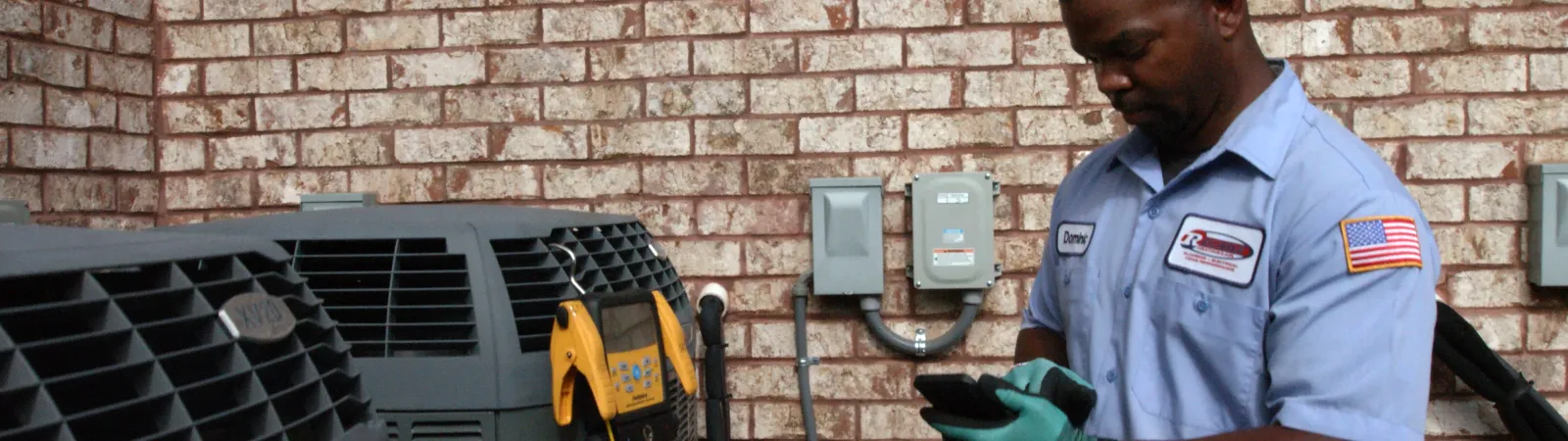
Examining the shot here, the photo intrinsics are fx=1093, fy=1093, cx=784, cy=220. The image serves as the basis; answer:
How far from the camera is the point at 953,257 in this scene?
10.9ft

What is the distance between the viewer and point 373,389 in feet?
5.95

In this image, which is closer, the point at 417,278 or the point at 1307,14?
the point at 417,278

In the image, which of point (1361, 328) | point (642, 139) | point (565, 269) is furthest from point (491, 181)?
point (1361, 328)

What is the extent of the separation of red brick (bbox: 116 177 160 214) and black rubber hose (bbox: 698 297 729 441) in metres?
2.07

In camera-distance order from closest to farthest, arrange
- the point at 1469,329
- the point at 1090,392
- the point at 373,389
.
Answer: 1. the point at 1090,392
2. the point at 373,389
3. the point at 1469,329

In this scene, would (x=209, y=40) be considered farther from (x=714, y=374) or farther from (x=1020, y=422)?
(x=1020, y=422)

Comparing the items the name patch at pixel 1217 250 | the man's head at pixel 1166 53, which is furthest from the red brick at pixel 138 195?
the name patch at pixel 1217 250

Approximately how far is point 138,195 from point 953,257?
268 centimetres

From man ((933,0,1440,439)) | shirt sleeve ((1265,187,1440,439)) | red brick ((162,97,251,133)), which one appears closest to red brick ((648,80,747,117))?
red brick ((162,97,251,133))

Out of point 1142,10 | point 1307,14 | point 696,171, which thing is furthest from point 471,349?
point 1307,14

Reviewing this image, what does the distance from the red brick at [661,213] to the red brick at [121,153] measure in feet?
5.04

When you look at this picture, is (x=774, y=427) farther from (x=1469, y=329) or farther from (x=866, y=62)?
(x=1469, y=329)

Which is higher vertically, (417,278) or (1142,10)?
(1142,10)

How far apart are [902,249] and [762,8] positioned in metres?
0.88
